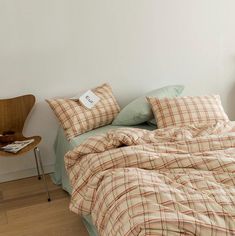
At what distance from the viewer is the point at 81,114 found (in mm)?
2676

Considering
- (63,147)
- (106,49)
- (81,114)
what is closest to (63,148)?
(63,147)

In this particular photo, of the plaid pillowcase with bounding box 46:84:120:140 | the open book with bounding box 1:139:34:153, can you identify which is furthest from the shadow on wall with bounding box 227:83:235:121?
the open book with bounding box 1:139:34:153

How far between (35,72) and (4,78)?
25cm

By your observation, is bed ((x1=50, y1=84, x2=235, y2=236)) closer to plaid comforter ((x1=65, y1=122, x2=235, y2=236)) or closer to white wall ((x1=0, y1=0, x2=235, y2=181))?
plaid comforter ((x1=65, y1=122, x2=235, y2=236))

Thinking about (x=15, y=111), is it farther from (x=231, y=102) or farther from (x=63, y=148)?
(x=231, y=102)

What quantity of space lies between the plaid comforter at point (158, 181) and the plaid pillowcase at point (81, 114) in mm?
442

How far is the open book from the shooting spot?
246 centimetres

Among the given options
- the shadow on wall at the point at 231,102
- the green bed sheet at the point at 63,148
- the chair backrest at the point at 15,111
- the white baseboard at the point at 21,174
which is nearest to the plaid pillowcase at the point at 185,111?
the green bed sheet at the point at 63,148

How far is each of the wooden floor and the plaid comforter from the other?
1.21 feet

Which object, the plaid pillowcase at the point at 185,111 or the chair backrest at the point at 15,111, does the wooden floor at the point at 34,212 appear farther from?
the plaid pillowcase at the point at 185,111

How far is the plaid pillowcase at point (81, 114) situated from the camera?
263 centimetres

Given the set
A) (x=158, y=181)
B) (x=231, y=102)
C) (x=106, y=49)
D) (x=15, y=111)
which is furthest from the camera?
(x=231, y=102)

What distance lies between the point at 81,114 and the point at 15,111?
0.56 metres

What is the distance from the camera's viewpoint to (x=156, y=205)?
1.42 m
